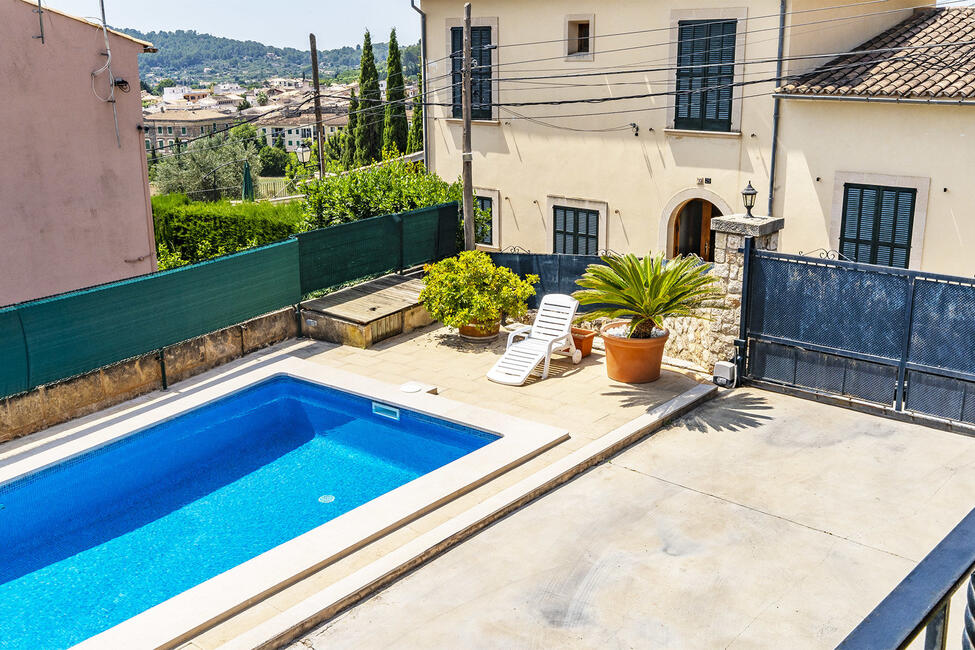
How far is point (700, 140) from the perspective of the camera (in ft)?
59.4

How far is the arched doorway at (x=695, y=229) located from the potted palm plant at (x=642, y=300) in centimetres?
690

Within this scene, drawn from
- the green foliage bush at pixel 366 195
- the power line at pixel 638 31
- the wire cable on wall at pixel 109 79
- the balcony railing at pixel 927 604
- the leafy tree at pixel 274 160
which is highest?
the power line at pixel 638 31

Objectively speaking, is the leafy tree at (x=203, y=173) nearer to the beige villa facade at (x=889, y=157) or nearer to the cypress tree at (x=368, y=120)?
the cypress tree at (x=368, y=120)

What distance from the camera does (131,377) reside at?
41.7ft

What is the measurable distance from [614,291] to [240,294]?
19.3 feet

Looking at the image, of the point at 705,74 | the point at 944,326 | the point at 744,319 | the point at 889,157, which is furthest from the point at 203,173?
the point at 944,326

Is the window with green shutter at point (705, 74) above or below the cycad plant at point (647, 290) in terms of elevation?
above

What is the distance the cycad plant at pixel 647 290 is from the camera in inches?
479

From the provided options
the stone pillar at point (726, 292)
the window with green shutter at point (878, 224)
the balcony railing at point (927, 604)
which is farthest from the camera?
the window with green shutter at point (878, 224)

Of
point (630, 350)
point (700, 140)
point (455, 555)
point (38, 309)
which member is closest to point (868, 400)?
point (630, 350)

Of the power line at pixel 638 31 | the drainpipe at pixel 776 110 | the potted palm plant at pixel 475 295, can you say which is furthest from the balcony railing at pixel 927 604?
the power line at pixel 638 31

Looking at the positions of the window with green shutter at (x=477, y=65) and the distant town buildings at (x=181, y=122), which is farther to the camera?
the distant town buildings at (x=181, y=122)

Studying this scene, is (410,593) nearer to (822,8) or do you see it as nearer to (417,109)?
(822,8)

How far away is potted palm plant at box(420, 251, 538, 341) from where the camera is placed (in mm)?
14438
